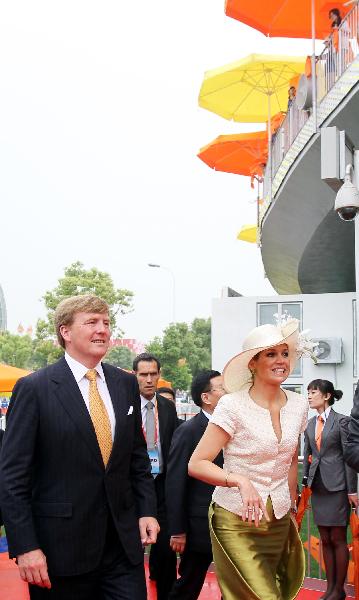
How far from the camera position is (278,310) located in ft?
62.4

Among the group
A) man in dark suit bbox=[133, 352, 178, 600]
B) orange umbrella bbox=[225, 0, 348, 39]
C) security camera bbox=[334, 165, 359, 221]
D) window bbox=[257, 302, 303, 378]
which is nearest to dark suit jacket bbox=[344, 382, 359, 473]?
man in dark suit bbox=[133, 352, 178, 600]

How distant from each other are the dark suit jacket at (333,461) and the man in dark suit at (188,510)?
169 cm

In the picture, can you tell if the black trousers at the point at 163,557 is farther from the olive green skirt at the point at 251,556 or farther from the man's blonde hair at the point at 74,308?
Answer: the man's blonde hair at the point at 74,308

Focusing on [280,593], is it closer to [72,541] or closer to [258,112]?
[72,541]

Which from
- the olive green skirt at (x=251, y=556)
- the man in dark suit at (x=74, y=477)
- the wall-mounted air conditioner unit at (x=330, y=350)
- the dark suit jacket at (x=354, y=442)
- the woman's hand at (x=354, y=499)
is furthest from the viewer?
the wall-mounted air conditioner unit at (x=330, y=350)

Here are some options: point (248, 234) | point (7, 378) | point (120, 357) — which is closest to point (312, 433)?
point (7, 378)

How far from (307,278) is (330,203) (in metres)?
7.42

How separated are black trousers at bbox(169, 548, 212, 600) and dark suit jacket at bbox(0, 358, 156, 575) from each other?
1.76 metres

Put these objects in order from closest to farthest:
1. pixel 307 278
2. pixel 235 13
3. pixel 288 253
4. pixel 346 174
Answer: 1. pixel 346 174
2. pixel 235 13
3. pixel 288 253
4. pixel 307 278

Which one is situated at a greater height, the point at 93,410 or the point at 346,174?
the point at 346,174

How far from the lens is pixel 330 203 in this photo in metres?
14.5

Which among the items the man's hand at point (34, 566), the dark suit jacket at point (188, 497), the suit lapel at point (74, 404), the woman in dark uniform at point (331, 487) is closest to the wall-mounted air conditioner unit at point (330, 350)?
the woman in dark uniform at point (331, 487)

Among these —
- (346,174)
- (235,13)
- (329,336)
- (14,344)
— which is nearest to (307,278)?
(329,336)

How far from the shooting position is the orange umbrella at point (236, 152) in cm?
2242
